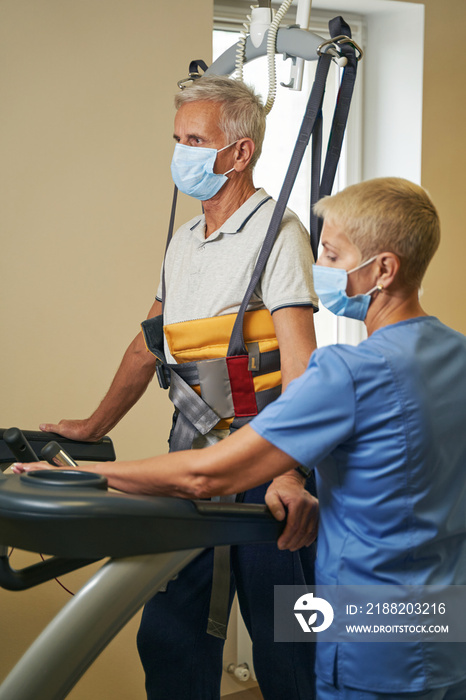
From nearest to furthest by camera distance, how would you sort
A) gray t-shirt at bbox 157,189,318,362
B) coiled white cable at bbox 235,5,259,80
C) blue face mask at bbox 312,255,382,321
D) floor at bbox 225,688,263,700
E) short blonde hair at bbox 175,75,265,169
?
blue face mask at bbox 312,255,382,321, gray t-shirt at bbox 157,189,318,362, short blonde hair at bbox 175,75,265,169, coiled white cable at bbox 235,5,259,80, floor at bbox 225,688,263,700

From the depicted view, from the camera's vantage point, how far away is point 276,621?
4.86 feet

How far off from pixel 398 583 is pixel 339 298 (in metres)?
0.44

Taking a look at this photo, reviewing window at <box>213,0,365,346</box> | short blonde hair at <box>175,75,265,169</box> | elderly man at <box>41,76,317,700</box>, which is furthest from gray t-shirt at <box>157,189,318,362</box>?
window at <box>213,0,365,346</box>

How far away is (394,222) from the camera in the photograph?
111cm

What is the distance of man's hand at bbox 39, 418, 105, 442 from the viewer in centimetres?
185

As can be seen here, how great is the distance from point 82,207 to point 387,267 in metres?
1.52

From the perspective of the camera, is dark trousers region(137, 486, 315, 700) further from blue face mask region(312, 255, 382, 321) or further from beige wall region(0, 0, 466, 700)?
beige wall region(0, 0, 466, 700)

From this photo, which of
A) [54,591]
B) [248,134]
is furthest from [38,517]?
[54,591]

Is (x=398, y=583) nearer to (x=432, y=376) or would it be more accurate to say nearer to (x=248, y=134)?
(x=432, y=376)

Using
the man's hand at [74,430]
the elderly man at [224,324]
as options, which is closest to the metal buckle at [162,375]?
the elderly man at [224,324]

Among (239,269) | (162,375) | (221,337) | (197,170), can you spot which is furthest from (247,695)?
(197,170)

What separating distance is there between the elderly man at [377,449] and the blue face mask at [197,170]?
53 centimetres

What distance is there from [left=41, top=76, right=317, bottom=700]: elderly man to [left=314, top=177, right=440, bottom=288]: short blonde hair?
1.11ft

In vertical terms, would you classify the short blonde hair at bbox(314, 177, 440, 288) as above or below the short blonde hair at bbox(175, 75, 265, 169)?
below
